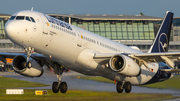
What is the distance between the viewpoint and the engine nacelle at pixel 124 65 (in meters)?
27.4

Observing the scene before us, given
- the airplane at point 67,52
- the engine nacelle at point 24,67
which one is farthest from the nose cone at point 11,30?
the engine nacelle at point 24,67

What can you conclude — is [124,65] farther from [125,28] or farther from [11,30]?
[125,28]

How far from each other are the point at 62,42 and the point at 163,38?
62.1 feet

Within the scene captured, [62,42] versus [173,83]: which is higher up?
[62,42]

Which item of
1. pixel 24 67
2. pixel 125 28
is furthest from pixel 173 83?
pixel 125 28

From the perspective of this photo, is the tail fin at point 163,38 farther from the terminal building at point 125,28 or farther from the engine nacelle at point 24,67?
the terminal building at point 125,28

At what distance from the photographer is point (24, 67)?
29.9 m

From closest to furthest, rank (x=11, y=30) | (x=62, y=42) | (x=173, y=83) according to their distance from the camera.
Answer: (x=11, y=30)
(x=62, y=42)
(x=173, y=83)

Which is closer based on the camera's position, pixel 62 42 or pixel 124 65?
pixel 62 42

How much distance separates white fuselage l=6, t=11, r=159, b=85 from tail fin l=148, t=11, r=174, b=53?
352 inches

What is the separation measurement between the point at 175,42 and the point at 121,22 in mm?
23848

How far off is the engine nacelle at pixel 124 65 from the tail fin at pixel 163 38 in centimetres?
1144

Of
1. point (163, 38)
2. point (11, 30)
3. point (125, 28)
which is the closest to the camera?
point (11, 30)

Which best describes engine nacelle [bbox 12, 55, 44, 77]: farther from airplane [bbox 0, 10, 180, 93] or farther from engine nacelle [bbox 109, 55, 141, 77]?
engine nacelle [bbox 109, 55, 141, 77]
